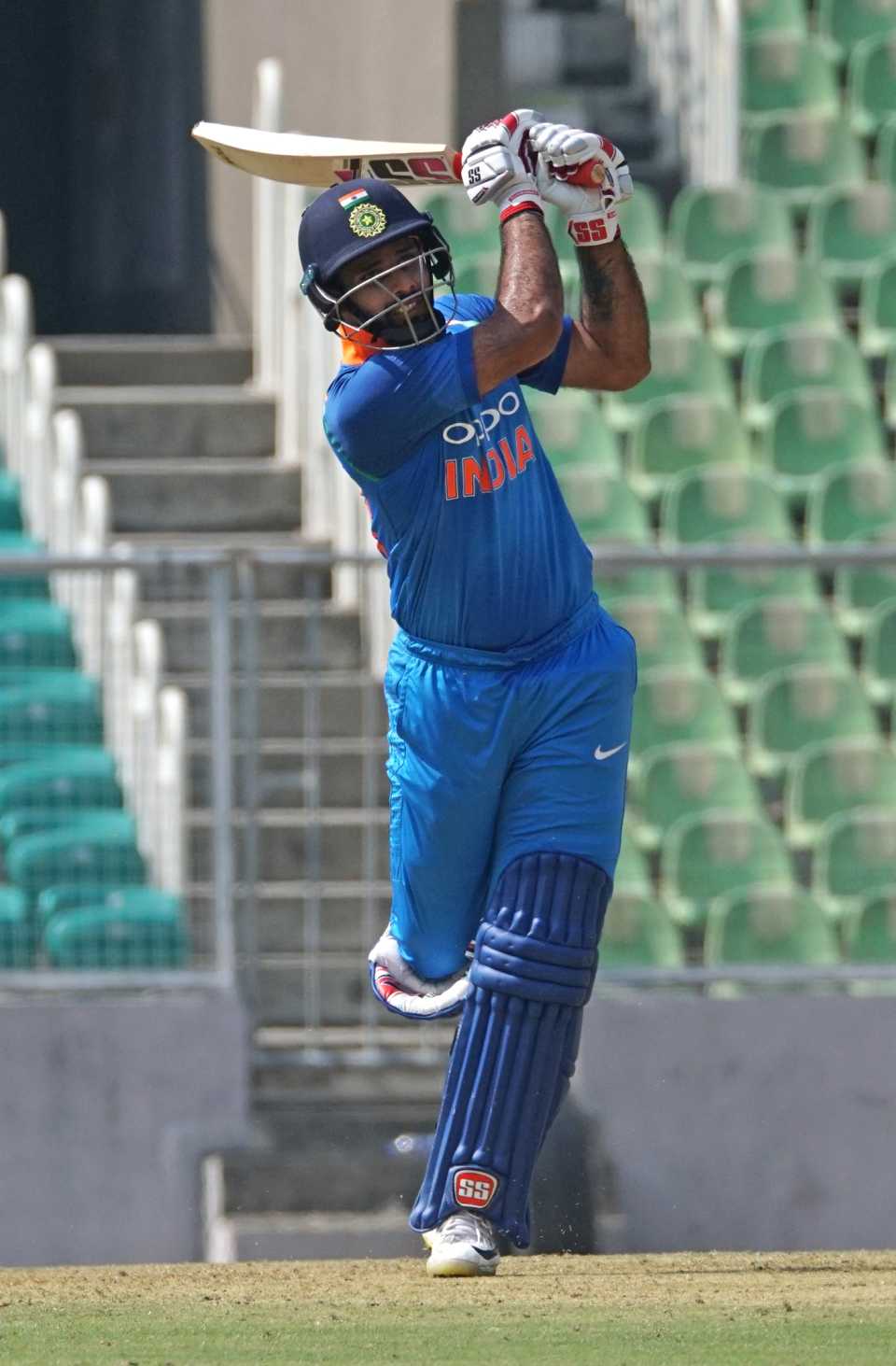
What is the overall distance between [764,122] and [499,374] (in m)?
6.70

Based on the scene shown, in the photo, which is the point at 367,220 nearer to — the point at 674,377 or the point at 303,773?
the point at 303,773

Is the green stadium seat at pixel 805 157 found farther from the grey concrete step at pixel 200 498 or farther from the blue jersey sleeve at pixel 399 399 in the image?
the blue jersey sleeve at pixel 399 399

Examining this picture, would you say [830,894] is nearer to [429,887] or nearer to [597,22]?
[429,887]

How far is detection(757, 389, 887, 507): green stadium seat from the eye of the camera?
9.52 meters

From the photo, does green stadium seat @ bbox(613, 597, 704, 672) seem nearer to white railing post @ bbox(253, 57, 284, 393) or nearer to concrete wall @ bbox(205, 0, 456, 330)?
white railing post @ bbox(253, 57, 284, 393)

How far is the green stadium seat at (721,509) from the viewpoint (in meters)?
9.04

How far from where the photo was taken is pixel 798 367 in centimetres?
984

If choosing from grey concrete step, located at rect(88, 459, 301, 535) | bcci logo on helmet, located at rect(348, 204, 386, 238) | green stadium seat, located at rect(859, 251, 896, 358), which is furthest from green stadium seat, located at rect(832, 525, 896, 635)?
bcci logo on helmet, located at rect(348, 204, 386, 238)

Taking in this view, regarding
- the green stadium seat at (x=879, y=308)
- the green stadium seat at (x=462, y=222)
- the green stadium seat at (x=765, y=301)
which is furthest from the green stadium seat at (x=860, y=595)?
the green stadium seat at (x=462, y=222)

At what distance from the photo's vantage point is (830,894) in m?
7.56

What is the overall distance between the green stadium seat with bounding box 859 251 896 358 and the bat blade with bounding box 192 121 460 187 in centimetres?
532

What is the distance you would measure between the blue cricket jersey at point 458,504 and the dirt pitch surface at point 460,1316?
1.20m

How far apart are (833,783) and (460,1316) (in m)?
4.00

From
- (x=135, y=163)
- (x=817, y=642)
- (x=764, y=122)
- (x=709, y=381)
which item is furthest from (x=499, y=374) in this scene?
(x=135, y=163)
